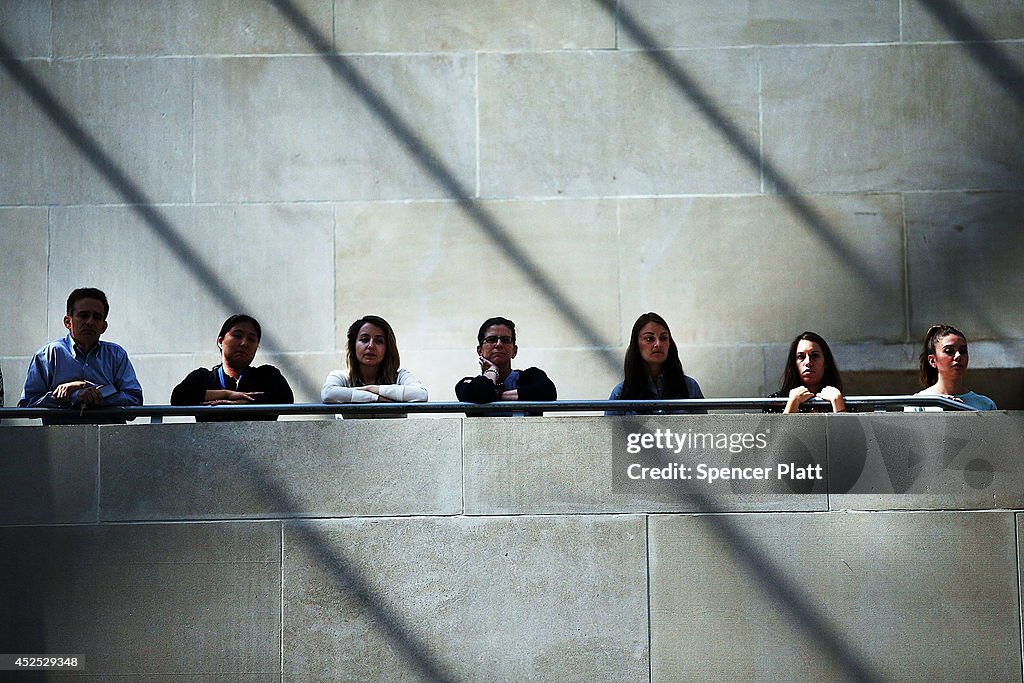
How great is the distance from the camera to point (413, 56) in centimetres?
1159

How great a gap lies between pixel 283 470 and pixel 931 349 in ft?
16.5

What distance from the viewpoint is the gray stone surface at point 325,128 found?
11531 mm

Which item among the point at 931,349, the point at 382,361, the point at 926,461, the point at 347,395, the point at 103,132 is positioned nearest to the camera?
the point at 926,461

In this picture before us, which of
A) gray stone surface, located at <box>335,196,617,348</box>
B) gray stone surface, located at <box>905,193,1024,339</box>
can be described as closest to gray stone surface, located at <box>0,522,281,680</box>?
gray stone surface, located at <box>335,196,617,348</box>

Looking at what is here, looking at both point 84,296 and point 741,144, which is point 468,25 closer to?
→ point 741,144

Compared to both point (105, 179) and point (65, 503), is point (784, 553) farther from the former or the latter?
point (105, 179)

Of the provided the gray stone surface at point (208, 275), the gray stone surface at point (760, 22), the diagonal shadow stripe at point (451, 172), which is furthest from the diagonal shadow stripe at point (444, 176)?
the gray stone surface at point (760, 22)

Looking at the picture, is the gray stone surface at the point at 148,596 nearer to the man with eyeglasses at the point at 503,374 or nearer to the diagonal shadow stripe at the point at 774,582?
the man with eyeglasses at the point at 503,374

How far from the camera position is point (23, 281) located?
11.5 m

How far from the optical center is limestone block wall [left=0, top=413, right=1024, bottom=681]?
7.79 meters

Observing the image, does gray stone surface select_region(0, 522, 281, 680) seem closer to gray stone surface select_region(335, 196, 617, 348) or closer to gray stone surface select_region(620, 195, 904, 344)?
gray stone surface select_region(335, 196, 617, 348)

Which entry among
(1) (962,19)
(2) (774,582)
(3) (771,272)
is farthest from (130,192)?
(1) (962,19)

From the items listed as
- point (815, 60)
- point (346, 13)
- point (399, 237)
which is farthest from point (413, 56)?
point (815, 60)

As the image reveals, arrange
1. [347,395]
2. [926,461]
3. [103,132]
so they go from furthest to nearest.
A: [103,132] → [347,395] → [926,461]
